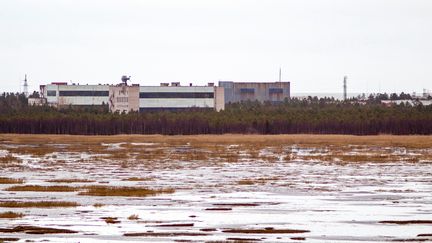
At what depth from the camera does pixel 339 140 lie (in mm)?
134500

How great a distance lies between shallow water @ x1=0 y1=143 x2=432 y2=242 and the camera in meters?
36.4

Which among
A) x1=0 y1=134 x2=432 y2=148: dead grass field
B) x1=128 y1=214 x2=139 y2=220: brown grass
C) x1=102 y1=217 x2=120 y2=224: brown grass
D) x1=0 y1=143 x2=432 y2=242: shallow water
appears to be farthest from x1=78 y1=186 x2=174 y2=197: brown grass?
Answer: x1=0 y1=134 x2=432 y2=148: dead grass field

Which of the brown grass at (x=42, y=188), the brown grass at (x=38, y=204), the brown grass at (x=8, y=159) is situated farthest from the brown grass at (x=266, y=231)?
the brown grass at (x=8, y=159)

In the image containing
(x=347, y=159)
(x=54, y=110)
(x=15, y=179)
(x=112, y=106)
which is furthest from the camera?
(x=112, y=106)

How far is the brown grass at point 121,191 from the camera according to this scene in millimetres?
51188

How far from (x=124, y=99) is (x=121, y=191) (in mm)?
134744

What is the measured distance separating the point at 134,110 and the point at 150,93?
4196 millimetres

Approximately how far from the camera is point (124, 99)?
7362 inches

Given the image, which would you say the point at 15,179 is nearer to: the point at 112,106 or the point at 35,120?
the point at 35,120

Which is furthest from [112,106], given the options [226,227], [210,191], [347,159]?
[226,227]

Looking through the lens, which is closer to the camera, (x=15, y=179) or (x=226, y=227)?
(x=226, y=227)

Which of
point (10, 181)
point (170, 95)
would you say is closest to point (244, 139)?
point (170, 95)

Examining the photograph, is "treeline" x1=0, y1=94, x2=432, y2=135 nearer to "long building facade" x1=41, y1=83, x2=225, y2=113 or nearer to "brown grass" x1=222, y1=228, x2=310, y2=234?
"long building facade" x1=41, y1=83, x2=225, y2=113

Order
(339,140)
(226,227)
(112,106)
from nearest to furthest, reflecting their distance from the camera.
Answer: (226,227), (339,140), (112,106)
